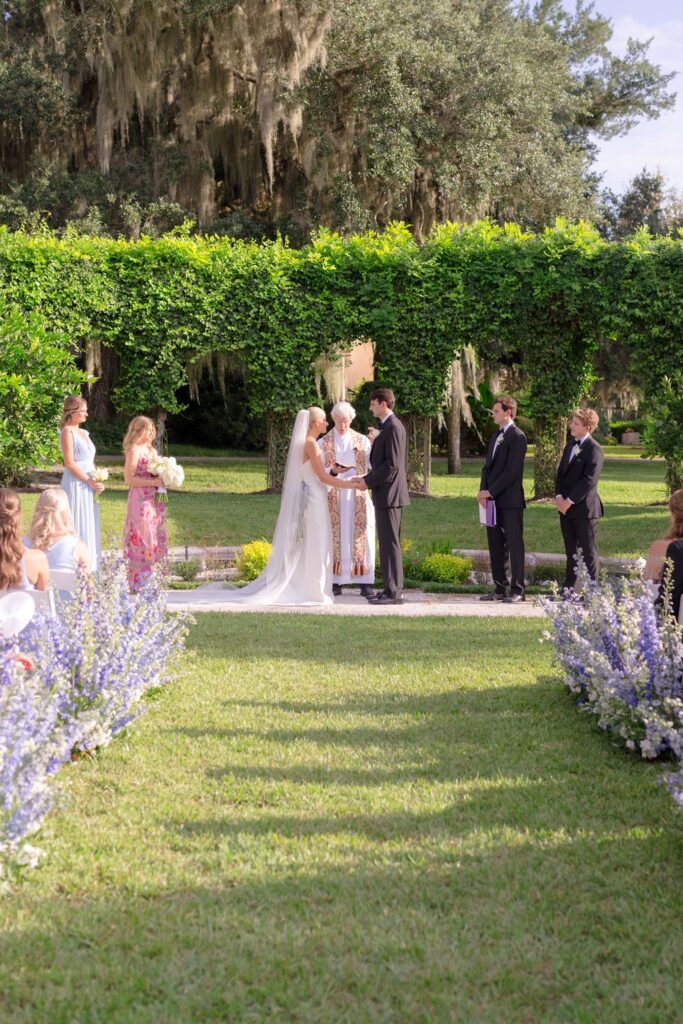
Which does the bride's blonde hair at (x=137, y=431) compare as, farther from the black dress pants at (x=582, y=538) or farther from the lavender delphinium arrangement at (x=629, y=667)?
the lavender delphinium arrangement at (x=629, y=667)

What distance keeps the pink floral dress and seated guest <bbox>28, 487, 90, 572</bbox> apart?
2542 mm

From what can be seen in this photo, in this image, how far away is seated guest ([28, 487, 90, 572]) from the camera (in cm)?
607

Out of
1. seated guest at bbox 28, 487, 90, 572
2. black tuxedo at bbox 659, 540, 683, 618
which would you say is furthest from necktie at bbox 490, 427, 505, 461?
seated guest at bbox 28, 487, 90, 572

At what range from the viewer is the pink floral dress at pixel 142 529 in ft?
28.9

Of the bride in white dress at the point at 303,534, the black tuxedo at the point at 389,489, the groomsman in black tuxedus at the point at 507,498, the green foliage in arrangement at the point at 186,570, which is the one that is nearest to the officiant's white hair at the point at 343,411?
the bride in white dress at the point at 303,534

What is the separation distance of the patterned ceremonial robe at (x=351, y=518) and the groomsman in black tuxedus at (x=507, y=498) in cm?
124

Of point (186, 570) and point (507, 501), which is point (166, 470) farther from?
point (507, 501)

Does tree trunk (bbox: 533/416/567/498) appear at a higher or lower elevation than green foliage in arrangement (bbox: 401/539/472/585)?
higher

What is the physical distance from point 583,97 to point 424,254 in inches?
500

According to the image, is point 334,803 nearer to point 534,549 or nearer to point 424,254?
point 534,549

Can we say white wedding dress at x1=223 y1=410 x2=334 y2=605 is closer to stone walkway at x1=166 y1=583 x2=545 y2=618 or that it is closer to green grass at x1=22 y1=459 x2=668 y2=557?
stone walkway at x1=166 y1=583 x2=545 y2=618

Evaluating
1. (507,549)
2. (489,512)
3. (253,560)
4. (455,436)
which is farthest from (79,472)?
(455,436)

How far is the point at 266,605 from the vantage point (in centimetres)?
938

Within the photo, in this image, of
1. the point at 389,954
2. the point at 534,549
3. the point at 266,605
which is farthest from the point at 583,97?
the point at 389,954
